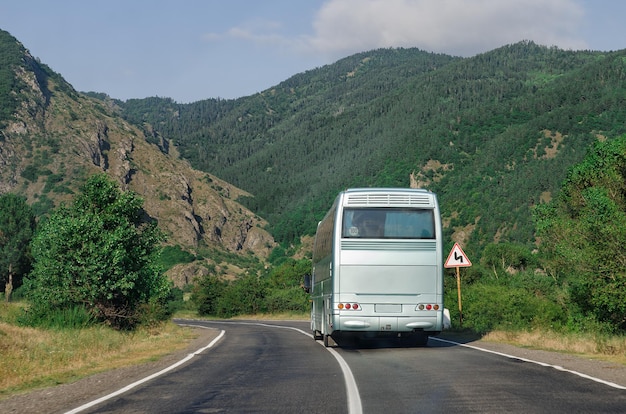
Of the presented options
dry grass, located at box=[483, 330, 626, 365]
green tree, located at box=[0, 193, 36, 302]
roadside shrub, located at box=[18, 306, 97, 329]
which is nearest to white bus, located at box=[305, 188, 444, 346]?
dry grass, located at box=[483, 330, 626, 365]

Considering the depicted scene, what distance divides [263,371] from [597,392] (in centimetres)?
663

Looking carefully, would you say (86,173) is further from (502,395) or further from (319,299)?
(502,395)

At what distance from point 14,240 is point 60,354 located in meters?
62.7

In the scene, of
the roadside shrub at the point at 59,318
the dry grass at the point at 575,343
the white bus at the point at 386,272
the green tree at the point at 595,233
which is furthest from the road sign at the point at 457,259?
the roadside shrub at the point at 59,318

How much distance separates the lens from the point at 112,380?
13.1 metres

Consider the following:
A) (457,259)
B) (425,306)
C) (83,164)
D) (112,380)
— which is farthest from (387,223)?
(83,164)

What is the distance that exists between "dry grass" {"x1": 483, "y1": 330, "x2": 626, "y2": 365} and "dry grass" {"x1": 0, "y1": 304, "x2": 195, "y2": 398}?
11279mm

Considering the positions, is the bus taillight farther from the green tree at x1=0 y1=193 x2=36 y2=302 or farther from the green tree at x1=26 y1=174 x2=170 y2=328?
the green tree at x1=0 y1=193 x2=36 y2=302

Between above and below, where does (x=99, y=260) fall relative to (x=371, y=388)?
above

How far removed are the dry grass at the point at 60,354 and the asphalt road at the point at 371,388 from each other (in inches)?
96.3

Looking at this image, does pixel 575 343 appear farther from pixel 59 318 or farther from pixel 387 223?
pixel 59 318

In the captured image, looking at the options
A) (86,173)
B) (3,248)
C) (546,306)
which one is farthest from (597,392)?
(86,173)

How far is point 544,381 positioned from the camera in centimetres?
1159

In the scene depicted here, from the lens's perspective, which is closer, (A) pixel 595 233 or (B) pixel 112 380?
(B) pixel 112 380
